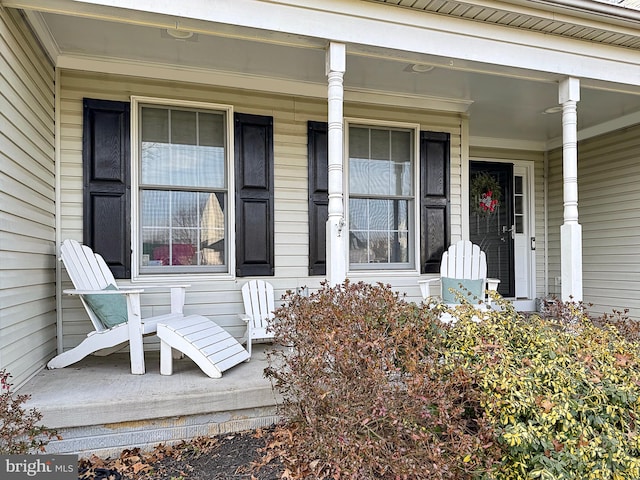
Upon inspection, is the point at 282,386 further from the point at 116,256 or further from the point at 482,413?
the point at 116,256

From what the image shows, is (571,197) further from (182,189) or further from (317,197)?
(182,189)

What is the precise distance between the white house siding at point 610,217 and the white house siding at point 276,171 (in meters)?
2.67

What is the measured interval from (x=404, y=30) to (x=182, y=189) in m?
2.23

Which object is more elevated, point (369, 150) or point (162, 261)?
point (369, 150)

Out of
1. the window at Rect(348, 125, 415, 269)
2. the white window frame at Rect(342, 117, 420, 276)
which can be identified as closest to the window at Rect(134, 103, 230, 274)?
the white window frame at Rect(342, 117, 420, 276)

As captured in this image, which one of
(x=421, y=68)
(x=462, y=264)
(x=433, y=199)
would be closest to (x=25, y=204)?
(x=421, y=68)

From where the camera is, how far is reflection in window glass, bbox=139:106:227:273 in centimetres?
374

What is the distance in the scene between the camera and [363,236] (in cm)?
440

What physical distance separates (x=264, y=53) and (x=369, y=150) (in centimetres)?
147

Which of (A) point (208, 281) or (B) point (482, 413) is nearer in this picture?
(B) point (482, 413)

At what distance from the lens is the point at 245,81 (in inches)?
154

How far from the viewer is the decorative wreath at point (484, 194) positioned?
6020mm

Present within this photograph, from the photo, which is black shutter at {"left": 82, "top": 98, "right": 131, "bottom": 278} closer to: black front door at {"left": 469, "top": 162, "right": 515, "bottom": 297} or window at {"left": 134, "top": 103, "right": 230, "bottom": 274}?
window at {"left": 134, "top": 103, "right": 230, "bottom": 274}

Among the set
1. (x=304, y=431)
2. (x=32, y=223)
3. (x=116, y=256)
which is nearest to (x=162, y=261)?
(x=116, y=256)
